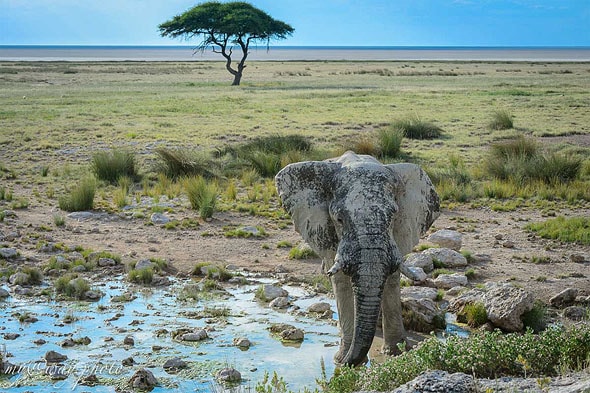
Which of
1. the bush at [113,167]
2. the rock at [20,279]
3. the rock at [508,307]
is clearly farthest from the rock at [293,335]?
the bush at [113,167]

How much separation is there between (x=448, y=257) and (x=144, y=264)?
13.1 feet

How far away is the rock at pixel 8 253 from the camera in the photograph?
11.6 meters

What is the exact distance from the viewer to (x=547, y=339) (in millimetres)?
6438

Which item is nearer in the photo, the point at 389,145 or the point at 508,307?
the point at 508,307

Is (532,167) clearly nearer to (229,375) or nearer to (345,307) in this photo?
(345,307)

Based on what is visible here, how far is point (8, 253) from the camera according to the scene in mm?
11594

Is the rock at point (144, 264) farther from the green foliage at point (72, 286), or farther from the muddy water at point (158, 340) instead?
the green foliage at point (72, 286)

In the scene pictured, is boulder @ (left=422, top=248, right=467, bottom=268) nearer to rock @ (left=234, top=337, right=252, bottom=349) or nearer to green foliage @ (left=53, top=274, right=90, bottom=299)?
rock @ (left=234, top=337, right=252, bottom=349)

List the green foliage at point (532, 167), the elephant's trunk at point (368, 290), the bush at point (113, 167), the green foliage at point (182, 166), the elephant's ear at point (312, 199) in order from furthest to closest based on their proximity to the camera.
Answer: the green foliage at point (182, 166) → the bush at point (113, 167) → the green foliage at point (532, 167) → the elephant's ear at point (312, 199) → the elephant's trunk at point (368, 290)

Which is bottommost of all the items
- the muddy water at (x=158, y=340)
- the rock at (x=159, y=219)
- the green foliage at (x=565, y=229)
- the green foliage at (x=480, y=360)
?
the muddy water at (x=158, y=340)

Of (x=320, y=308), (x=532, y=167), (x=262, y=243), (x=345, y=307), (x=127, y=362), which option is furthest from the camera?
(x=532, y=167)

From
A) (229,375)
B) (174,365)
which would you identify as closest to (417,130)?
(174,365)

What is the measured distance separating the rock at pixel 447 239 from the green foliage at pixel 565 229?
4.64ft

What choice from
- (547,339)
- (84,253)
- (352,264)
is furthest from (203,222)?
(547,339)
